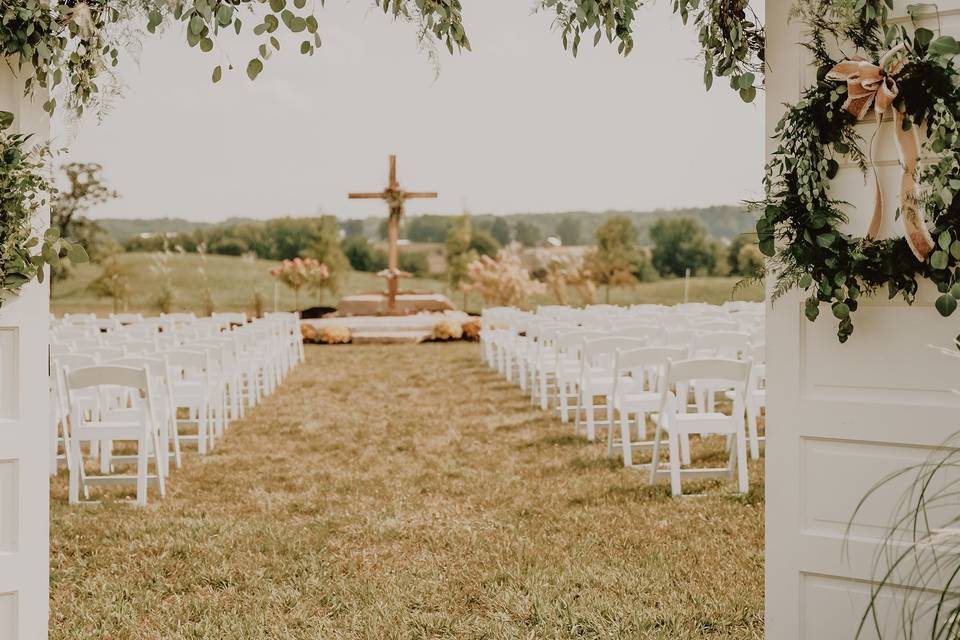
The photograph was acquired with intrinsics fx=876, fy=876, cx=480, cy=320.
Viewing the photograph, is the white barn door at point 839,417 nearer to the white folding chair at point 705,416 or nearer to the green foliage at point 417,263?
the white folding chair at point 705,416

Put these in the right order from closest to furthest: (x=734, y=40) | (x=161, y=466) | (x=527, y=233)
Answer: (x=734, y=40) < (x=161, y=466) < (x=527, y=233)

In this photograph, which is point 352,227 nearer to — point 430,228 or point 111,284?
point 430,228

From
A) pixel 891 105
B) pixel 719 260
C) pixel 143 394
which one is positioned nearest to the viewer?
pixel 891 105

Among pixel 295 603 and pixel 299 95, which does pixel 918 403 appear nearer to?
pixel 295 603

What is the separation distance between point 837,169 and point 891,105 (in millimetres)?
242

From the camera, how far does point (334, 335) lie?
1808 centimetres

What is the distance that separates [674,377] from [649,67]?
3013cm

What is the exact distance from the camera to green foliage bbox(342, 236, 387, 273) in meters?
34.2

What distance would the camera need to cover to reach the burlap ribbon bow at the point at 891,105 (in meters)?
2.61

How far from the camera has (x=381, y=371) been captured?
1330cm

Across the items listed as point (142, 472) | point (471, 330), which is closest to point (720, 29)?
point (142, 472)

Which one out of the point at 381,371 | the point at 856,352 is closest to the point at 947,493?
the point at 856,352

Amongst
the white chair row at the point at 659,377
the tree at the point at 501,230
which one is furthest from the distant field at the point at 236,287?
A: the white chair row at the point at 659,377

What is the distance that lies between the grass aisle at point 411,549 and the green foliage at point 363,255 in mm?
26559
